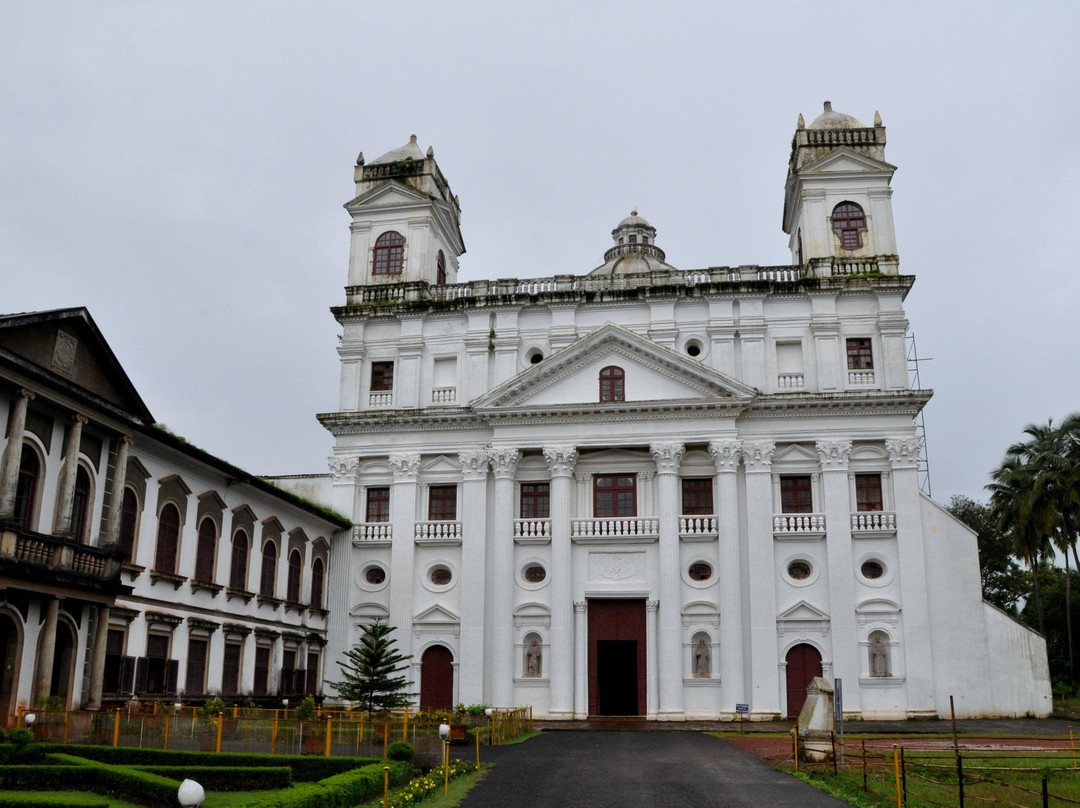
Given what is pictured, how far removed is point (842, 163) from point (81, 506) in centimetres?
3194

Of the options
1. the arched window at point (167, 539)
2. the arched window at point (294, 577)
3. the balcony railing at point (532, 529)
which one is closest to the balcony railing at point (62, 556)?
the arched window at point (167, 539)

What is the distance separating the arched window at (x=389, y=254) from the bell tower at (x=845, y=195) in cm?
1727

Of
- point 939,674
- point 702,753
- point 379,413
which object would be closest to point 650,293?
point 379,413

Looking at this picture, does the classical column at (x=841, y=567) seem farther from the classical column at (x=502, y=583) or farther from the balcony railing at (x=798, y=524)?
the classical column at (x=502, y=583)

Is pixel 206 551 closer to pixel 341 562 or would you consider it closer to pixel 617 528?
pixel 341 562

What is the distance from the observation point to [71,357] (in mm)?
23141

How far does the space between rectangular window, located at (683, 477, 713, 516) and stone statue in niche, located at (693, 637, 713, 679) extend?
4.86m

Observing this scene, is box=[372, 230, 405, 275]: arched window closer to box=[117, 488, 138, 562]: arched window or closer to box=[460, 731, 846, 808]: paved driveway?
box=[117, 488, 138, 562]: arched window

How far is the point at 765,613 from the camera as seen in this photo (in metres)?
36.3

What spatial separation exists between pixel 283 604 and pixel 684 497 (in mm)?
15477

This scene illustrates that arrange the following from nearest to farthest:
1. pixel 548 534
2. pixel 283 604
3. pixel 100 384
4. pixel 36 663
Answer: pixel 36 663 → pixel 100 384 → pixel 283 604 → pixel 548 534

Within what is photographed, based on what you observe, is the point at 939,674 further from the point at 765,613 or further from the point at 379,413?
the point at 379,413

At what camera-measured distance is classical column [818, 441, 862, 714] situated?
35.8 meters

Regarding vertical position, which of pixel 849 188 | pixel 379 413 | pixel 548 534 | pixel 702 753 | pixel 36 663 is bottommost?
pixel 702 753
